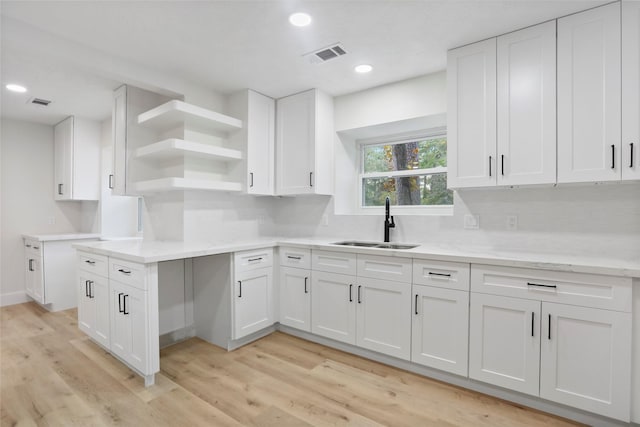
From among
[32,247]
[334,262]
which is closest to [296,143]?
[334,262]

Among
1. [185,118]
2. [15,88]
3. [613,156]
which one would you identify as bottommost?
[613,156]

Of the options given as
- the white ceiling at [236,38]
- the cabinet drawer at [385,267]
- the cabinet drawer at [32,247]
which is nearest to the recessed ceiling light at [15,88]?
the white ceiling at [236,38]

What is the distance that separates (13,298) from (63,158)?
1901mm

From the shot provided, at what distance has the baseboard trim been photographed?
13.5 ft

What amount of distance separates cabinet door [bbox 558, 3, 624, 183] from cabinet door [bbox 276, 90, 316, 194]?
1.99 metres

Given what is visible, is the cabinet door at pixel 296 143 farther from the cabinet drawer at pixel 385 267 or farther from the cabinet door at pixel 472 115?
the cabinet door at pixel 472 115

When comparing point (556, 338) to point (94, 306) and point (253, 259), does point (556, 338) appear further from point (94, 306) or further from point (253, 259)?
point (94, 306)

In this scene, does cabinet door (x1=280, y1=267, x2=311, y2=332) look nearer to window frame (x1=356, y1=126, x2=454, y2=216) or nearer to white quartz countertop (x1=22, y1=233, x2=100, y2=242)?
window frame (x1=356, y1=126, x2=454, y2=216)

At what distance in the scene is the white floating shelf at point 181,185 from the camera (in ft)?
8.70

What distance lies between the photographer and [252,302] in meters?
2.87

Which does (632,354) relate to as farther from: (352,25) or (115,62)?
(115,62)

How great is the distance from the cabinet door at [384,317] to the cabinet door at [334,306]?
2.6 inches

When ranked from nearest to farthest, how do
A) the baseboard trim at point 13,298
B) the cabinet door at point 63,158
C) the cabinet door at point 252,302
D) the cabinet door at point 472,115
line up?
the cabinet door at point 472,115, the cabinet door at point 252,302, the baseboard trim at point 13,298, the cabinet door at point 63,158

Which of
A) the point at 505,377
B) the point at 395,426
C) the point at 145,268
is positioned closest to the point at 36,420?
the point at 145,268
